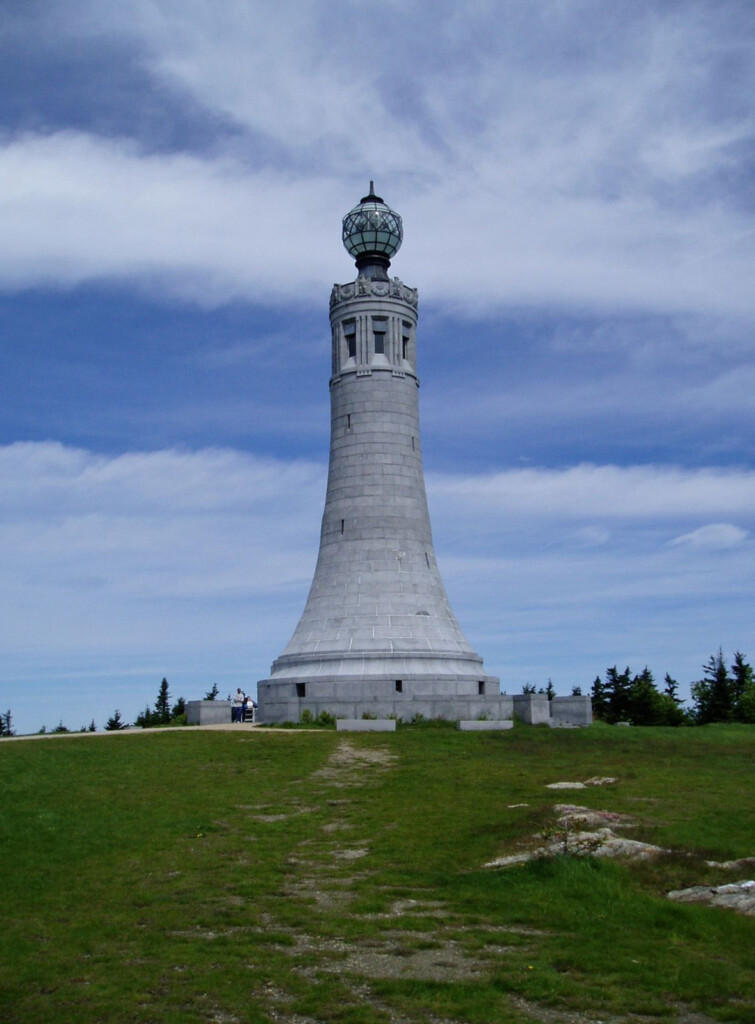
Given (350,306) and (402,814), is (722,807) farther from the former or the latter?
(350,306)

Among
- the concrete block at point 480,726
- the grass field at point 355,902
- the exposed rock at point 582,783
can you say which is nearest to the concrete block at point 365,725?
the concrete block at point 480,726

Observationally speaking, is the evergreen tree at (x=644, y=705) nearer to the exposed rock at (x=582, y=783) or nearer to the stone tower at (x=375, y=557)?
the stone tower at (x=375, y=557)

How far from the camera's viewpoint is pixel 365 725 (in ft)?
119

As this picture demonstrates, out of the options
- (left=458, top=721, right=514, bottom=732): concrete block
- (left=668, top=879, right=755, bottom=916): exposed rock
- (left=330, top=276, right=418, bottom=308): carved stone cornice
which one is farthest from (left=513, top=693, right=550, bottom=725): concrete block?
(left=668, top=879, right=755, bottom=916): exposed rock

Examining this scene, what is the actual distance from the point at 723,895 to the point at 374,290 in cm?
3919

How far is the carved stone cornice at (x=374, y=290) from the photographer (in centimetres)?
4825

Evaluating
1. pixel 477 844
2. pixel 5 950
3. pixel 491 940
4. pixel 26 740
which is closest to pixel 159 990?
pixel 5 950

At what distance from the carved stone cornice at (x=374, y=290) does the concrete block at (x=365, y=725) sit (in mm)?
22177

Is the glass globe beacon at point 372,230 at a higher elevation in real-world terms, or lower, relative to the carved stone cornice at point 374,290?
higher

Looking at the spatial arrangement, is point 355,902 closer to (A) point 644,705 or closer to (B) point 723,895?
(B) point 723,895

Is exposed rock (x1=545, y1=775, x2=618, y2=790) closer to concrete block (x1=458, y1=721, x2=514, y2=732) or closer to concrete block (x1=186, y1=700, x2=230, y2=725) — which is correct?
concrete block (x1=458, y1=721, x2=514, y2=732)

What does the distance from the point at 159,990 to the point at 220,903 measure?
337 cm

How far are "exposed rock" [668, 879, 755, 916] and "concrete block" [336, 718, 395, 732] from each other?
2302 cm

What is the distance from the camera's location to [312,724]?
38281 mm
